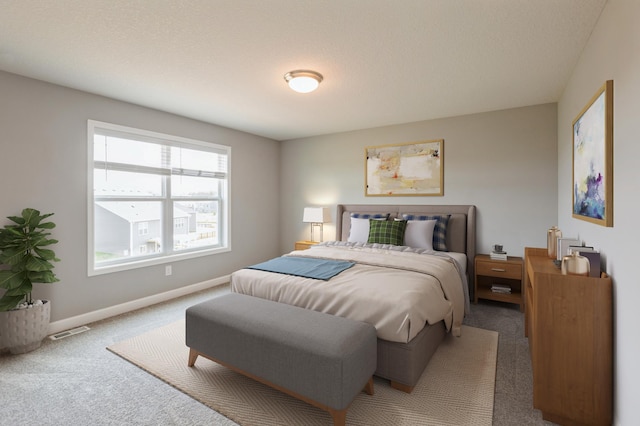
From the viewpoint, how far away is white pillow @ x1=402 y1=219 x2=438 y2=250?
381 centimetres

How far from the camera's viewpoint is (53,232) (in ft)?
9.60

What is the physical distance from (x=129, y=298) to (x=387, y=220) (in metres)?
3.28

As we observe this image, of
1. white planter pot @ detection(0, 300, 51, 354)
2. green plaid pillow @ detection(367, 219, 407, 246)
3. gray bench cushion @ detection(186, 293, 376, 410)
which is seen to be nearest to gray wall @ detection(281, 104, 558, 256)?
green plaid pillow @ detection(367, 219, 407, 246)

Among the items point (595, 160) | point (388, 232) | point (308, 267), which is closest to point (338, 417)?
point (308, 267)

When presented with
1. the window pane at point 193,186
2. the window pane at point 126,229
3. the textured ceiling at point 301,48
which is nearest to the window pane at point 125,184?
the window pane at point 126,229

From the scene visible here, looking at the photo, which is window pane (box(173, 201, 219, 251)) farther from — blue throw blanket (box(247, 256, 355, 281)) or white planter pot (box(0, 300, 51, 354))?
blue throw blanket (box(247, 256, 355, 281))

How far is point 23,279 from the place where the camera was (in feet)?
8.33

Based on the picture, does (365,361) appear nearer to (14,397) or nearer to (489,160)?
(14,397)

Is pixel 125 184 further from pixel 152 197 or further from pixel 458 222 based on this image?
pixel 458 222

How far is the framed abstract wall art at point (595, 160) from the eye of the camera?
170 cm

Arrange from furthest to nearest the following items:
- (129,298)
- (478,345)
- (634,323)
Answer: (129,298), (478,345), (634,323)

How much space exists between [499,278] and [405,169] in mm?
1877

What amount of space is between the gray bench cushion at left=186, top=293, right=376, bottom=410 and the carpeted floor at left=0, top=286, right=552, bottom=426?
0.35 meters

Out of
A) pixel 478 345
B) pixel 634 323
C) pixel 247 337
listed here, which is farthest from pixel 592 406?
pixel 247 337
